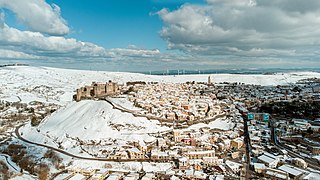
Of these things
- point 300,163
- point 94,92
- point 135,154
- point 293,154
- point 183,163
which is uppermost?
point 94,92

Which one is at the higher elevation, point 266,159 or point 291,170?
point 266,159

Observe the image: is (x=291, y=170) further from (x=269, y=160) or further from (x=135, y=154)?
(x=135, y=154)

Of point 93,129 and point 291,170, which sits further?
point 93,129

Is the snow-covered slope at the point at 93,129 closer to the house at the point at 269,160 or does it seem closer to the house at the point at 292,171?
the house at the point at 269,160

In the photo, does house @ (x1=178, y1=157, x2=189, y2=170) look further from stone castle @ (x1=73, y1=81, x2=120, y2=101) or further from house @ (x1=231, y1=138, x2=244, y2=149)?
stone castle @ (x1=73, y1=81, x2=120, y2=101)

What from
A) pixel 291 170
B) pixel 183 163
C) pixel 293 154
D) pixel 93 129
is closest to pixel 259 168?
pixel 291 170

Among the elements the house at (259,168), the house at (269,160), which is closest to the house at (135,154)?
the house at (259,168)

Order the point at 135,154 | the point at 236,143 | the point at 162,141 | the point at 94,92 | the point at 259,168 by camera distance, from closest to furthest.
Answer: the point at 259,168, the point at 135,154, the point at 236,143, the point at 162,141, the point at 94,92

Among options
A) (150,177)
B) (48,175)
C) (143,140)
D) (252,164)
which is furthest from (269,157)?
(48,175)

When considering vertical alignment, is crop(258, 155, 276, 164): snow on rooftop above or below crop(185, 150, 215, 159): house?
above

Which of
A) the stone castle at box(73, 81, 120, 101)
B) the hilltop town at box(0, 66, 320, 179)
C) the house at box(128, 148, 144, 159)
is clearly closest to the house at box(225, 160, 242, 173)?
the hilltop town at box(0, 66, 320, 179)

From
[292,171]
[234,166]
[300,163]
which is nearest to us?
[292,171]
